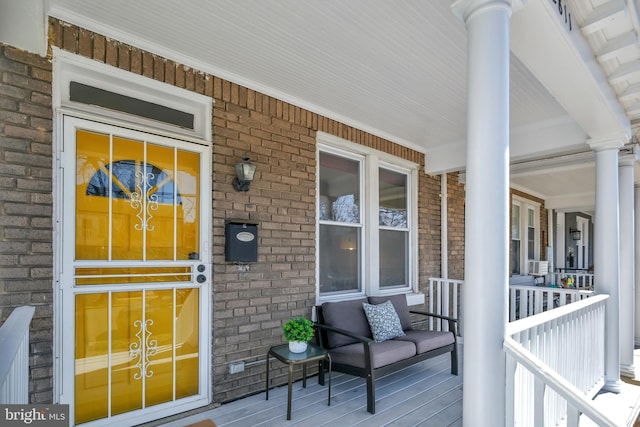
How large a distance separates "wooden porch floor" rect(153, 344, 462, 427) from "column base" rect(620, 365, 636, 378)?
6.66 ft

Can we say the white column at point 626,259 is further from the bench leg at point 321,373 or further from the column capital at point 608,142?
the bench leg at point 321,373

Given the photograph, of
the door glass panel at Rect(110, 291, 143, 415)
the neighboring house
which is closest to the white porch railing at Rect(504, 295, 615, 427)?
the neighboring house

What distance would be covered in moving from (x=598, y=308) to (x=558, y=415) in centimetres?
127

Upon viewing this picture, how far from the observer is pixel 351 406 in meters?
3.04

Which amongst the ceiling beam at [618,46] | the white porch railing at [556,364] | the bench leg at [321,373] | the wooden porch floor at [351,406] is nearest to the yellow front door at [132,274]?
the wooden porch floor at [351,406]

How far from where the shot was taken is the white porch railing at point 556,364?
155 centimetres

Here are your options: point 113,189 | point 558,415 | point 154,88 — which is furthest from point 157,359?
point 558,415

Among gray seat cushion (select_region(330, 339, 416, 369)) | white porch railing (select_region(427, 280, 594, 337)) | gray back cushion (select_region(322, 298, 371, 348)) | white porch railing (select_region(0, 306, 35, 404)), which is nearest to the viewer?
white porch railing (select_region(0, 306, 35, 404))

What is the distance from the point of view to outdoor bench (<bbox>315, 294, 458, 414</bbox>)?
3.08 meters

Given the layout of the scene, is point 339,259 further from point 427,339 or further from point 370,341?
point 370,341

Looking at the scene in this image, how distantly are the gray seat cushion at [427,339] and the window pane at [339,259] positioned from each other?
0.89 meters

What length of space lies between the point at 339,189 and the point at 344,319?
156 cm

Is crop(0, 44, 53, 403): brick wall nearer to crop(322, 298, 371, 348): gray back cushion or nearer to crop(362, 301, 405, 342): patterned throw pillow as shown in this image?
crop(322, 298, 371, 348): gray back cushion

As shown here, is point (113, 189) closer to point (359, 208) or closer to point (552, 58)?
point (359, 208)
